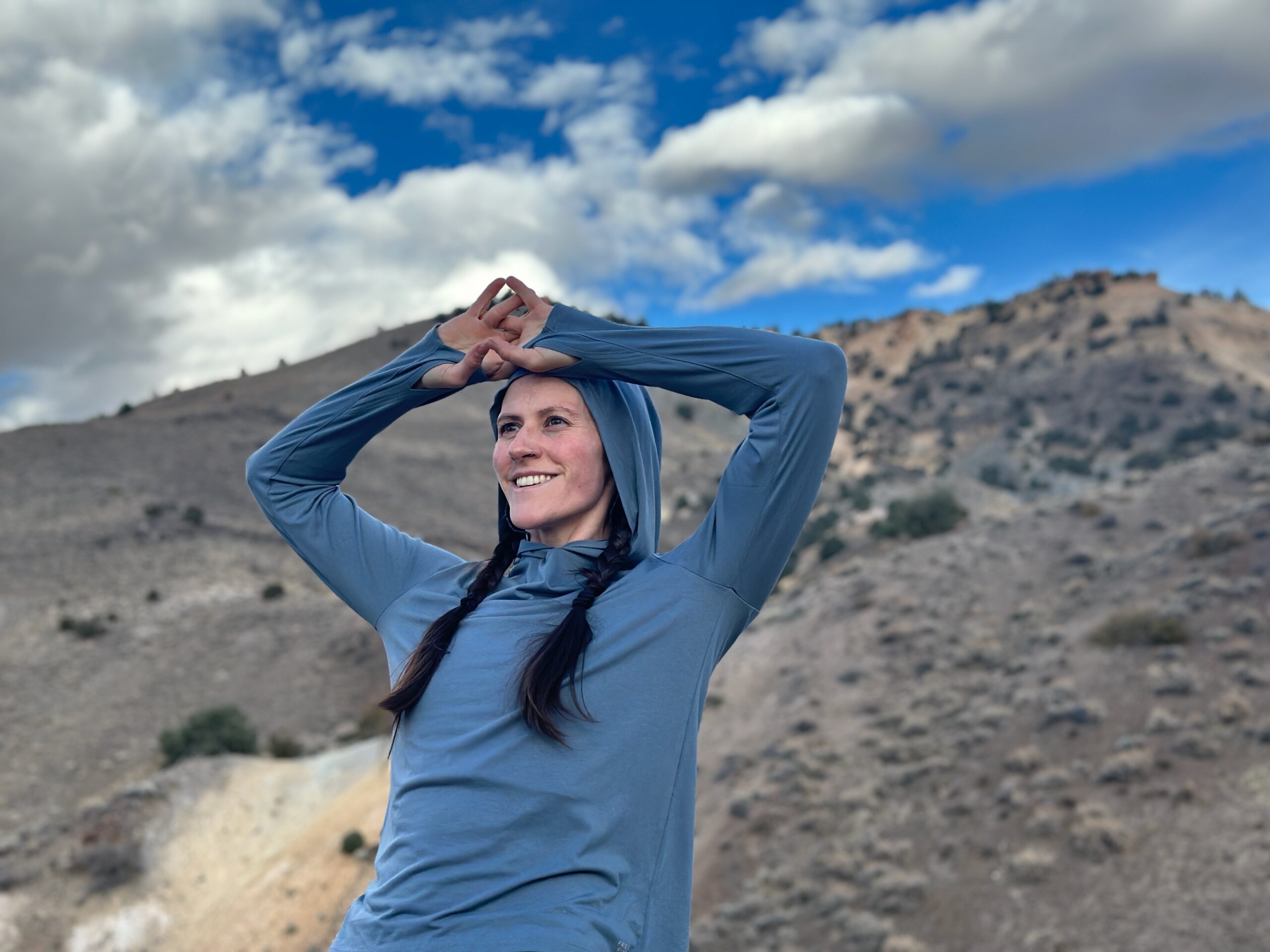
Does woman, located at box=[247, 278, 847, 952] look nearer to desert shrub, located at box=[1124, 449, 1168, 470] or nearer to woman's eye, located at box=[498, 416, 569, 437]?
woman's eye, located at box=[498, 416, 569, 437]

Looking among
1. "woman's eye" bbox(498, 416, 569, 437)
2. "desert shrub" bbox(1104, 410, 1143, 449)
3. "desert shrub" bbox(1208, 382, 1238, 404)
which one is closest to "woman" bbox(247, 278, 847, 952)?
"woman's eye" bbox(498, 416, 569, 437)

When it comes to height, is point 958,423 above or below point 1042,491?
above

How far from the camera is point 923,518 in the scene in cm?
3048

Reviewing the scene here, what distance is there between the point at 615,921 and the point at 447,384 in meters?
1.34

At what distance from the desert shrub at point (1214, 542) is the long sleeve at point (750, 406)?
63.3 ft

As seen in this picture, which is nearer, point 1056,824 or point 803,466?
point 803,466

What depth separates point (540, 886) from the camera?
1857 mm

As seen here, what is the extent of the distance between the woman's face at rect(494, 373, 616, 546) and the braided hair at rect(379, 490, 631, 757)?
0.08 metres

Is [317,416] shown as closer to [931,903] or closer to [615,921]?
[615,921]

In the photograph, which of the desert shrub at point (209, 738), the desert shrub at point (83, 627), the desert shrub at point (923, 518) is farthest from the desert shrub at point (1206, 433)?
the desert shrub at point (83, 627)

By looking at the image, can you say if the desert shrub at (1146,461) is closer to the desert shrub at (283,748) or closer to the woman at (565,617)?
the desert shrub at (283,748)

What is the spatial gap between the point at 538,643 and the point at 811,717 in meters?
17.2

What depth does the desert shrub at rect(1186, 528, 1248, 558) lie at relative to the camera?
18.5 meters

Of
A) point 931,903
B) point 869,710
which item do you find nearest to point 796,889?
point 931,903
